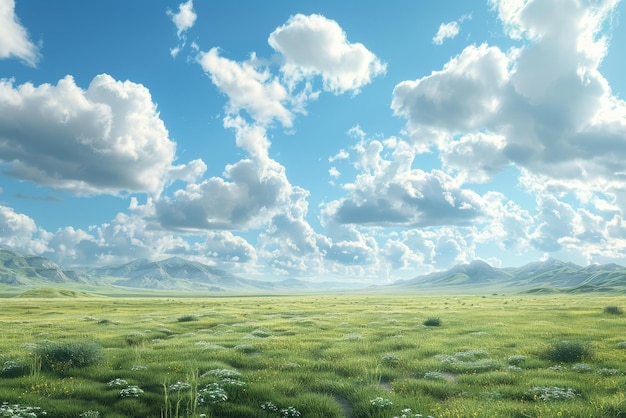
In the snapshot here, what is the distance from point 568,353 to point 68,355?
26.1 metres

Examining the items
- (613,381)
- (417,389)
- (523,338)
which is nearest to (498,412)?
(417,389)

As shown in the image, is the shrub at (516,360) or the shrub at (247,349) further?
the shrub at (247,349)

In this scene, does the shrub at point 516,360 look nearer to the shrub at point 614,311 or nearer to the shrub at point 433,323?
the shrub at point 433,323

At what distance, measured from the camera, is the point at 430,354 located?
81.8 ft

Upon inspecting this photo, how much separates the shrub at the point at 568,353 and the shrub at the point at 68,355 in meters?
24.2

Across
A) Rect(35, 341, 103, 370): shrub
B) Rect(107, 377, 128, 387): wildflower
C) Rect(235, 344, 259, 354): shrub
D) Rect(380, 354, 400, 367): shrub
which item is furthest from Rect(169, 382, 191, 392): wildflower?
Rect(380, 354, 400, 367): shrub

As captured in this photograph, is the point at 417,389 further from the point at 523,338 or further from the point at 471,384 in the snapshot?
the point at 523,338

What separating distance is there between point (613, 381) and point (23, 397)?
22.8 m

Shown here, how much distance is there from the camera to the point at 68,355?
19953 mm

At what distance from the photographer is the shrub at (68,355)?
63.7 feet

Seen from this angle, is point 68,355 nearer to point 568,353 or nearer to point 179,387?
point 179,387

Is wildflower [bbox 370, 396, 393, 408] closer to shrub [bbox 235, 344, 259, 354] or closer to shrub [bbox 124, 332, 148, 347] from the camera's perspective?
shrub [bbox 235, 344, 259, 354]

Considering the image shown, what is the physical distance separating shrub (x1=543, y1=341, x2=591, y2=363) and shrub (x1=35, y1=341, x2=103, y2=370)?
24.2 meters

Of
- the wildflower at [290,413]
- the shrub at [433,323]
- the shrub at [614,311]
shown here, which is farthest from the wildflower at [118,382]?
the shrub at [614,311]
